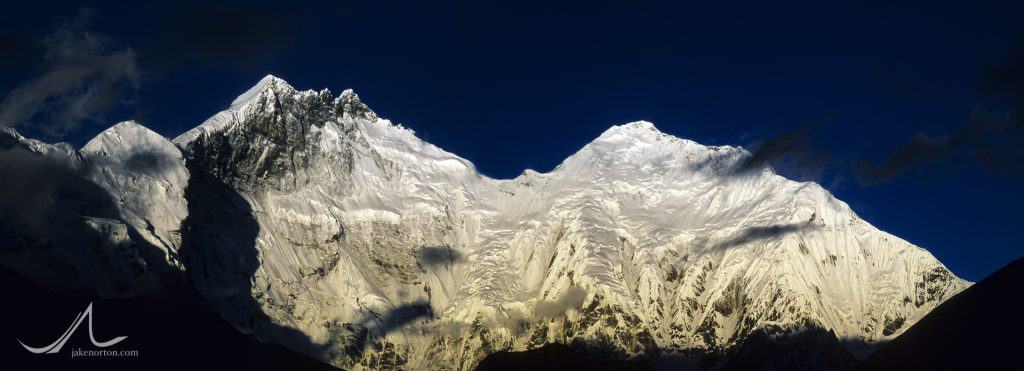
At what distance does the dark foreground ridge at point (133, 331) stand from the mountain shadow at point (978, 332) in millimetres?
108707

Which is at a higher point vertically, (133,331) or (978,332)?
(133,331)

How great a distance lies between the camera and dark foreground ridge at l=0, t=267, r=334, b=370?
15088 cm

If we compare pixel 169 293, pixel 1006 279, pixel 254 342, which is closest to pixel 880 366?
pixel 1006 279

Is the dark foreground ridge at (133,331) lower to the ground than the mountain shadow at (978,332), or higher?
higher

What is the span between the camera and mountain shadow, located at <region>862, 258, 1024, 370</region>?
137375 mm

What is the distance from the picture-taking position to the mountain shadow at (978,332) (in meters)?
137

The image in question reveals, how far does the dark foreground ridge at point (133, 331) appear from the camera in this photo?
495ft

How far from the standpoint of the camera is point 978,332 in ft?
479

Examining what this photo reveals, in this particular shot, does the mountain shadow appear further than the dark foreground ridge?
No

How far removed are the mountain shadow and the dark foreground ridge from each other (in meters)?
109

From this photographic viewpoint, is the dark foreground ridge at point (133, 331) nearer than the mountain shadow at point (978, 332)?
No

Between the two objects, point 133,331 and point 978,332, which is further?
point 133,331

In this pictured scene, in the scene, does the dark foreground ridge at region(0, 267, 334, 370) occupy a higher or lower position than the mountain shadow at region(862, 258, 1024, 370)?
higher

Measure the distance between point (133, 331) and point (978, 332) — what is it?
4928 inches
